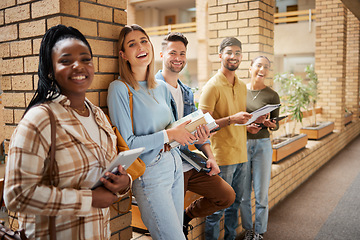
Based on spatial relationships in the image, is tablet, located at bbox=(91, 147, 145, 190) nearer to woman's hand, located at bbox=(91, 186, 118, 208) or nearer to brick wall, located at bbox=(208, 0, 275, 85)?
woman's hand, located at bbox=(91, 186, 118, 208)

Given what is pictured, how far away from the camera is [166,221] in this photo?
1.87 metres

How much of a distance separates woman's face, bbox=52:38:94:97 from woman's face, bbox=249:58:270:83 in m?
2.23

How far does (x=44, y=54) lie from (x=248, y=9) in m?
2.88

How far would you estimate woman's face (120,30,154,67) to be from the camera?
6.19ft

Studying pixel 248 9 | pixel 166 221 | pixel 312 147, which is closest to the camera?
pixel 166 221

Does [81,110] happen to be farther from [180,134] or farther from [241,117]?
[241,117]

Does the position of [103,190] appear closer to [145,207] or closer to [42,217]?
[42,217]

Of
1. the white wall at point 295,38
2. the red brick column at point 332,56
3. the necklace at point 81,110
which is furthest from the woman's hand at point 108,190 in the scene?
the white wall at point 295,38

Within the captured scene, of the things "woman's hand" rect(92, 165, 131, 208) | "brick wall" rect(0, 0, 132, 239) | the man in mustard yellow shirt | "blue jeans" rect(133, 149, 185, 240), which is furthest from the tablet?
the man in mustard yellow shirt

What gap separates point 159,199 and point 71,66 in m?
0.89

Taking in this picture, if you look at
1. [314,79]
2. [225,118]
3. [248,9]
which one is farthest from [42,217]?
[314,79]

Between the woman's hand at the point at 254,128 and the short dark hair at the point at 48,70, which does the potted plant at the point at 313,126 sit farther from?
the short dark hair at the point at 48,70

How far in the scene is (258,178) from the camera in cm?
319

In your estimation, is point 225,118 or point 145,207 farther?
point 225,118
